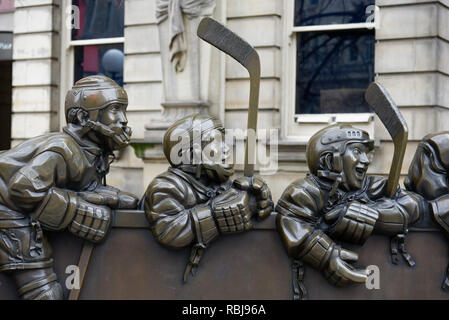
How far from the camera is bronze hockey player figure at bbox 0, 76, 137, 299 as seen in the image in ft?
9.35

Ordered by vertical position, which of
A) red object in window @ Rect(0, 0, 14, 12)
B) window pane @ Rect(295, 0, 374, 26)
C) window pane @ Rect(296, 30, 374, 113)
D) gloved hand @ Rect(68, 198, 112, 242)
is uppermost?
red object in window @ Rect(0, 0, 14, 12)

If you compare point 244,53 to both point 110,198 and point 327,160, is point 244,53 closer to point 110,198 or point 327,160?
point 327,160

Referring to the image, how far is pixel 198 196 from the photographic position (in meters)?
3.00

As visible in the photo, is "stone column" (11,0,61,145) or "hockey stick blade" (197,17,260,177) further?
"stone column" (11,0,61,145)

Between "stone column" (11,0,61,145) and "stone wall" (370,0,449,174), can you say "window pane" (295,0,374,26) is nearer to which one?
"stone wall" (370,0,449,174)

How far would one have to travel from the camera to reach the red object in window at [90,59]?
9.20 metres

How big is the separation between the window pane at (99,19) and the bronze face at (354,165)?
6.67 m

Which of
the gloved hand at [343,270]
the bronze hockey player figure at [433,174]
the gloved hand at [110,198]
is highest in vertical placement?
the bronze hockey player figure at [433,174]

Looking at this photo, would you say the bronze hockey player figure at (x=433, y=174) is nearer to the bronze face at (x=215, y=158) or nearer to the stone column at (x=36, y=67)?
the bronze face at (x=215, y=158)

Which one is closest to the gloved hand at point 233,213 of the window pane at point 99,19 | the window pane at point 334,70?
the window pane at point 334,70

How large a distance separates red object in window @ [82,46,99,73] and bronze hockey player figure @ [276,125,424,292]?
682 centimetres

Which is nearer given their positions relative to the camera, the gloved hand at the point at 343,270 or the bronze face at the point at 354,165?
the gloved hand at the point at 343,270

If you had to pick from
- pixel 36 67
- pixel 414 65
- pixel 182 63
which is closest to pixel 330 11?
pixel 414 65

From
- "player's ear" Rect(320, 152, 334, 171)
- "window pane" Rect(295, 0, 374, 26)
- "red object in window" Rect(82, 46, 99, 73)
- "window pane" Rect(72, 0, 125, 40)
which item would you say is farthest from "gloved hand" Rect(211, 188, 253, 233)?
"red object in window" Rect(82, 46, 99, 73)
